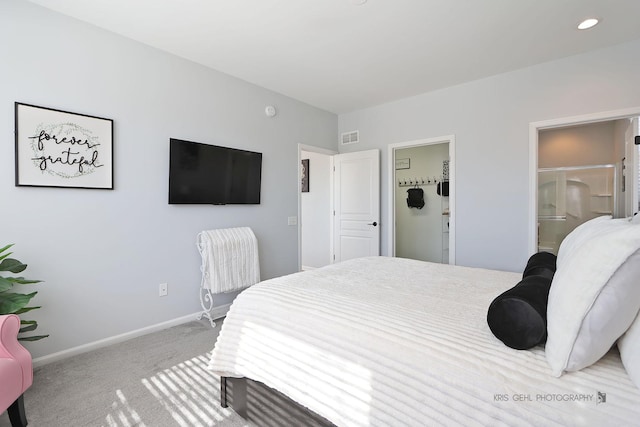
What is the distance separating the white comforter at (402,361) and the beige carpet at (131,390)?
400 millimetres

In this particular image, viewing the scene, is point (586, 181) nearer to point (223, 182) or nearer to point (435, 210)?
point (435, 210)

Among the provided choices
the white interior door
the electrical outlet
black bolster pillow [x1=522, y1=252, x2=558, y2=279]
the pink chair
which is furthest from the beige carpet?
the white interior door

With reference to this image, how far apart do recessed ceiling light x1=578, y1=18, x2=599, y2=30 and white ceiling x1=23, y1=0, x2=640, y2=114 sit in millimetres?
48

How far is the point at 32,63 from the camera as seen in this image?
89.4 inches

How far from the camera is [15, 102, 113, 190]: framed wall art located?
7.31 feet

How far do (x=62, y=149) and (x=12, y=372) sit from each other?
1647mm

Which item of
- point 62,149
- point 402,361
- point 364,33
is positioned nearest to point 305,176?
point 364,33

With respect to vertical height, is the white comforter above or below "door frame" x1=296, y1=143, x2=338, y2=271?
below

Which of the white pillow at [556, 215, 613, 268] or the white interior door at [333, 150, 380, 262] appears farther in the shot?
the white interior door at [333, 150, 380, 262]

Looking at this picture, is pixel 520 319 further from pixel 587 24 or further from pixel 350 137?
pixel 350 137

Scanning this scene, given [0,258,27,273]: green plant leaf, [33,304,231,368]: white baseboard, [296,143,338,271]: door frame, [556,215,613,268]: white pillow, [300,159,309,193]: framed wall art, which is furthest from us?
[300,159,309,193]: framed wall art

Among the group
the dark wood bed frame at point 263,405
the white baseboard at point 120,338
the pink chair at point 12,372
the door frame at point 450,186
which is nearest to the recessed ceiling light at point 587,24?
the door frame at point 450,186

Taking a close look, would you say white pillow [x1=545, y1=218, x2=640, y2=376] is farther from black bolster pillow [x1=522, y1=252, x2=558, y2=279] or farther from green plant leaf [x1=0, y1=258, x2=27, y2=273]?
green plant leaf [x1=0, y1=258, x2=27, y2=273]

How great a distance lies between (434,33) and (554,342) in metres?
2.64
